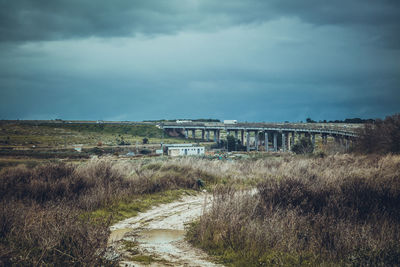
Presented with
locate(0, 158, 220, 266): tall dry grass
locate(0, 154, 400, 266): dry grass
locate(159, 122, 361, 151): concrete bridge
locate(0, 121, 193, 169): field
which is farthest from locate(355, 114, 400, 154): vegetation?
locate(0, 121, 193, 169): field

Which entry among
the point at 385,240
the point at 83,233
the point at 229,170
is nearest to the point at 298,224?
the point at 385,240

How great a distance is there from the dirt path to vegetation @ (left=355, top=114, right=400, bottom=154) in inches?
948

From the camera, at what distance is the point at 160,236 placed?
537 inches

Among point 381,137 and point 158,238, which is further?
point 381,137

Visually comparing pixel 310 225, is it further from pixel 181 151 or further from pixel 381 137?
pixel 181 151

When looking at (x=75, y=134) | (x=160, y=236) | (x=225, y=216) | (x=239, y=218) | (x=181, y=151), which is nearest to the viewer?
(x=225, y=216)

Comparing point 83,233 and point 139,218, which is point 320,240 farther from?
point 139,218

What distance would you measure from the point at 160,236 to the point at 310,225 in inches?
198

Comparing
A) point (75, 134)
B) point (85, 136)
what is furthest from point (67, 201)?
point (75, 134)

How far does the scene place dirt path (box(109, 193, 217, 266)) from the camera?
34.1ft

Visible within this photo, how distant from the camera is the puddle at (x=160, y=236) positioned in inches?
506

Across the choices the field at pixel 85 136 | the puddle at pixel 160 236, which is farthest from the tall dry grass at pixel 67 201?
the field at pixel 85 136

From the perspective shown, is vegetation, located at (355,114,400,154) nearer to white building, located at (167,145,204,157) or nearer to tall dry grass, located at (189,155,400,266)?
tall dry grass, located at (189,155,400,266)

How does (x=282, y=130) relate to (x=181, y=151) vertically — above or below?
Answer: above
